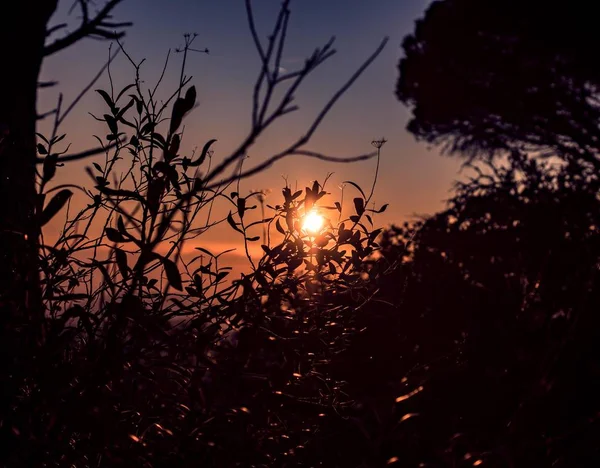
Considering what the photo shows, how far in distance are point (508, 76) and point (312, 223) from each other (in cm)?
1487

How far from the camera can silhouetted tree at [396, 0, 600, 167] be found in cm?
1480

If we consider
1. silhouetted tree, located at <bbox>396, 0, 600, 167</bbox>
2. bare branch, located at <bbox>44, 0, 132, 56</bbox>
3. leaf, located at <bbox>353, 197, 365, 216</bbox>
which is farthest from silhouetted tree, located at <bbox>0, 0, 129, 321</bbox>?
silhouetted tree, located at <bbox>396, 0, 600, 167</bbox>

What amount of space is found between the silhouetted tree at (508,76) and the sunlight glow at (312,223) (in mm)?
13143

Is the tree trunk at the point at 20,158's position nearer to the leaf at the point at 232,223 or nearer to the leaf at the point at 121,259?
the leaf at the point at 121,259

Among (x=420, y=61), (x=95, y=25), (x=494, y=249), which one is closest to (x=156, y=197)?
(x=95, y=25)

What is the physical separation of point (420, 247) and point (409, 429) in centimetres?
653

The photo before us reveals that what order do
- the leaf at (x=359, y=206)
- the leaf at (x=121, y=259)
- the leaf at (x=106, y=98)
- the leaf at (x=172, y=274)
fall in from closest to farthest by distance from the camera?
the leaf at (x=172, y=274) < the leaf at (x=121, y=259) < the leaf at (x=106, y=98) < the leaf at (x=359, y=206)

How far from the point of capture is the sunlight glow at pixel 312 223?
2654mm

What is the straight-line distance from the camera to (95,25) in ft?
15.0

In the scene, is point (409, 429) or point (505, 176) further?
point (505, 176)

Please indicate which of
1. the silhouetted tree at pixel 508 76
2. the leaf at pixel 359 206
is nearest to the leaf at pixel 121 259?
the leaf at pixel 359 206

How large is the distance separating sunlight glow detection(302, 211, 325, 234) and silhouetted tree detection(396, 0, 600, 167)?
1314 centimetres

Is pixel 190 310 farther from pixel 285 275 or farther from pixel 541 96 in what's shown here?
pixel 541 96

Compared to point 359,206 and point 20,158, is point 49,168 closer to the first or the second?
point 20,158
